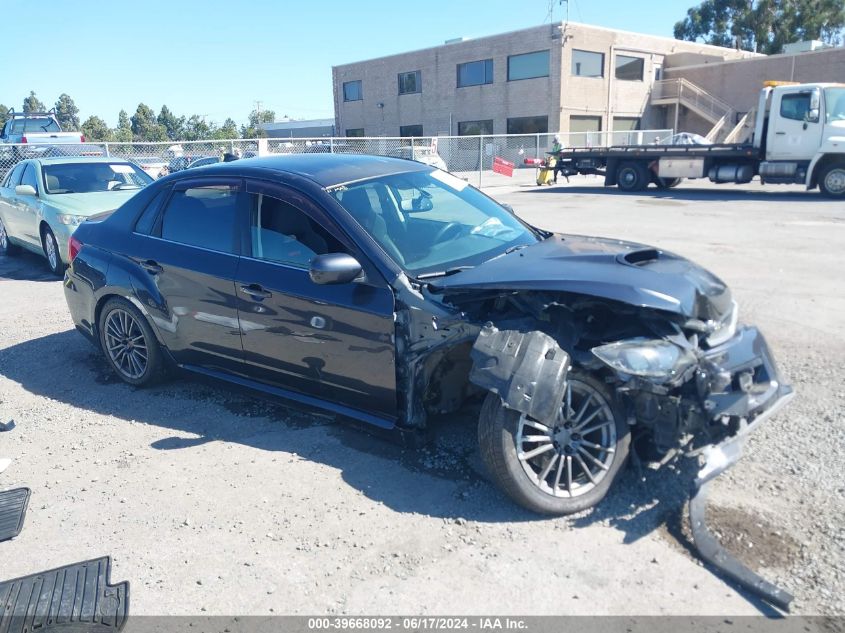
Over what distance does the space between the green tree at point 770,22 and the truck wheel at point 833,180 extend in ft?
135

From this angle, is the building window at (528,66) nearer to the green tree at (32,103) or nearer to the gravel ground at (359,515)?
the gravel ground at (359,515)


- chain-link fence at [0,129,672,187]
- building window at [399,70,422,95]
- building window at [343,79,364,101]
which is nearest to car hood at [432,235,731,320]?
chain-link fence at [0,129,672,187]

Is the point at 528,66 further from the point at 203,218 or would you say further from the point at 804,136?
the point at 203,218

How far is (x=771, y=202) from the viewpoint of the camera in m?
17.1

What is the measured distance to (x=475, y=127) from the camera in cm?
4088

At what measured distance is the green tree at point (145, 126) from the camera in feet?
182

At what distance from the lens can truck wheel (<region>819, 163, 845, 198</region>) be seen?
1709 cm

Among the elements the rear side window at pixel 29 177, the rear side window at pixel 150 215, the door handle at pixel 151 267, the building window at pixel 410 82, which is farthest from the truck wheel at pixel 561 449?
the building window at pixel 410 82

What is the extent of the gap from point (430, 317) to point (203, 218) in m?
2.10

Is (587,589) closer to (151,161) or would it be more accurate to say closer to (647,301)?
(647,301)

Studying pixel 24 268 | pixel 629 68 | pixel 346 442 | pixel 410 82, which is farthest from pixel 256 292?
pixel 410 82

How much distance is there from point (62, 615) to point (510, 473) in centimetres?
206

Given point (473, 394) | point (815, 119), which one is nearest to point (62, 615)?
point (473, 394)

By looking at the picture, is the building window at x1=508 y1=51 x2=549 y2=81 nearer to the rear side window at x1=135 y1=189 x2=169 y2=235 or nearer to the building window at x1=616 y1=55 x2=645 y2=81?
the building window at x1=616 y1=55 x2=645 y2=81
